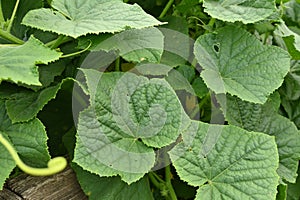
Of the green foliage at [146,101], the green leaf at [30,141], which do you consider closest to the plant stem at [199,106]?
the green foliage at [146,101]

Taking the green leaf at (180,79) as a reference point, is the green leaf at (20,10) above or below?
above

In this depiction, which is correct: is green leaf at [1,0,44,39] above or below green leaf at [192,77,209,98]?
above

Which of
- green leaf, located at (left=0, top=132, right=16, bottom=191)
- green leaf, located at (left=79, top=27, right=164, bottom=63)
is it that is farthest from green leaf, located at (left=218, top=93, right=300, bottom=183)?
green leaf, located at (left=0, top=132, right=16, bottom=191)

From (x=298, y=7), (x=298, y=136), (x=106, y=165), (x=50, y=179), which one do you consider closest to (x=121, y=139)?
(x=106, y=165)

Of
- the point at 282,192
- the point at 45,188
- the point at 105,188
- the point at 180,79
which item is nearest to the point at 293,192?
the point at 282,192

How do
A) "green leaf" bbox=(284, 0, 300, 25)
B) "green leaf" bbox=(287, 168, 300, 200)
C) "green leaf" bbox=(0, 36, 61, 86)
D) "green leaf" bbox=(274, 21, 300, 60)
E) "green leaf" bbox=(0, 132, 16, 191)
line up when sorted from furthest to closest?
"green leaf" bbox=(284, 0, 300, 25), "green leaf" bbox=(287, 168, 300, 200), "green leaf" bbox=(274, 21, 300, 60), "green leaf" bbox=(0, 132, 16, 191), "green leaf" bbox=(0, 36, 61, 86)

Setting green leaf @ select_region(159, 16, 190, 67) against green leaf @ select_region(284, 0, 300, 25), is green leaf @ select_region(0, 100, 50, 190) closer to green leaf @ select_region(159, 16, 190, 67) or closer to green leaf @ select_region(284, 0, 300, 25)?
green leaf @ select_region(159, 16, 190, 67)

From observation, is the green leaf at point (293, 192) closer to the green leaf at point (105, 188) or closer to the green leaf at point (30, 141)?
the green leaf at point (105, 188)

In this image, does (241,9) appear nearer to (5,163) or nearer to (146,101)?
(146,101)
